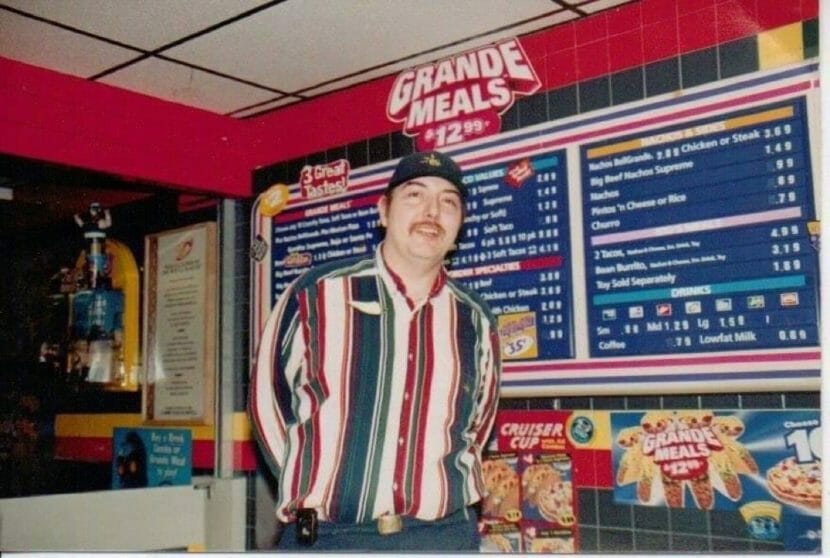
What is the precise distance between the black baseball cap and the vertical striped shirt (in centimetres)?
29

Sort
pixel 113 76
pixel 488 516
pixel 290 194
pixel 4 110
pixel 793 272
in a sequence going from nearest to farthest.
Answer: pixel 793 272 < pixel 488 516 < pixel 4 110 < pixel 113 76 < pixel 290 194

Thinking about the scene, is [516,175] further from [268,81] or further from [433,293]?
[268,81]

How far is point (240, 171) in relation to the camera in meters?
3.79

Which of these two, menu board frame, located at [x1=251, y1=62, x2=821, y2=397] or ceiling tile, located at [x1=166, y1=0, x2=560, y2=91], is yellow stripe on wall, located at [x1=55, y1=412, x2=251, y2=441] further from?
ceiling tile, located at [x1=166, y1=0, x2=560, y2=91]

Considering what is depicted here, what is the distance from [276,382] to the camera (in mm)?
2881

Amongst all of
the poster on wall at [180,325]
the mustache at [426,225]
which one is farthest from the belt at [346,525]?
the poster on wall at [180,325]

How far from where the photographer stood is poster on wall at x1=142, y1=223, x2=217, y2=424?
3818 millimetres

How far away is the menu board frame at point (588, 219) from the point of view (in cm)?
238

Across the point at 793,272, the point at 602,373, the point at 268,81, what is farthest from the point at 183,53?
the point at 793,272

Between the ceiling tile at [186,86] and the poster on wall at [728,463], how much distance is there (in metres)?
1.99

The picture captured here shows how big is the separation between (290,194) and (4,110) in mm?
1126

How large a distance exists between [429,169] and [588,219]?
0.56 meters

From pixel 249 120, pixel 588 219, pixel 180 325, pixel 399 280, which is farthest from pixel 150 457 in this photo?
pixel 588 219

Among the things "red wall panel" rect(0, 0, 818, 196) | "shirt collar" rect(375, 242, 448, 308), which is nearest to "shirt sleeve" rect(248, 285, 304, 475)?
"shirt collar" rect(375, 242, 448, 308)
